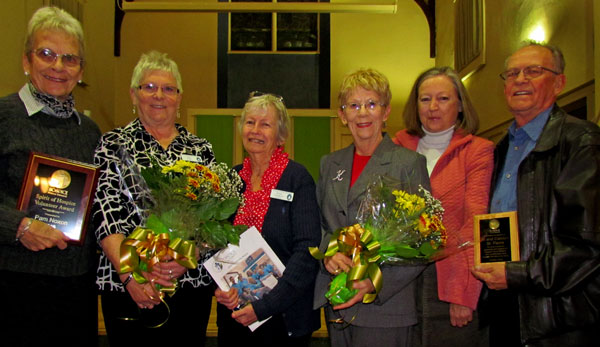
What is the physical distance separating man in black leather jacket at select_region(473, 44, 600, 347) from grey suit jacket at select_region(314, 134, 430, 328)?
1.06 ft

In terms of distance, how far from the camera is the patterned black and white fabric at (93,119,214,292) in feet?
6.84

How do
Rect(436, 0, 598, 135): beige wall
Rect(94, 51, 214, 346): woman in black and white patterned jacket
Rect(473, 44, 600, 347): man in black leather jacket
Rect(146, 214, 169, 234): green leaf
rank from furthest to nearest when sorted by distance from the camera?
Rect(436, 0, 598, 135): beige wall
Rect(94, 51, 214, 346): woman in black and white patterned jacket
Rect(146, 214, 169, 234): green leaf
Rect(473, 44, 600, 347): man in black leather jacket

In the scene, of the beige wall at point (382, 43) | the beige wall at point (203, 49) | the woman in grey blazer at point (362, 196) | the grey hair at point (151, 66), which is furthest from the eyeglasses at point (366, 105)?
the beige wall at point (382, 43)

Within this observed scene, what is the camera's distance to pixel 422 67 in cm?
1026

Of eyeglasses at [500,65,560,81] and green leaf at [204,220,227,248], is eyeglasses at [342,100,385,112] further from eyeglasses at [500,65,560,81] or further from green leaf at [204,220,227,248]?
green leaf at [204,220,227,248]

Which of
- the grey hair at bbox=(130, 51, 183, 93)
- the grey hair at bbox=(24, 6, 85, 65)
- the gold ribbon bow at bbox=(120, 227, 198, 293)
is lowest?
the gold ribbon bow at bbox=(120, 227, 198, 293)

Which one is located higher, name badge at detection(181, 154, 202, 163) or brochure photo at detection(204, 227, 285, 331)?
name badge at detection(181, 154, 202, 163)

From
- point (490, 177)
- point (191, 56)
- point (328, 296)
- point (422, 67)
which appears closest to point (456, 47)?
point (422, 67)

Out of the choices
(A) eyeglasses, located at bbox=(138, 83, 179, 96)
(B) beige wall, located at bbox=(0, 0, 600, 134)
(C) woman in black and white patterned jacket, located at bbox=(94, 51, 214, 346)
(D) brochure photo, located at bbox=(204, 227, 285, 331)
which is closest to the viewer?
(C) woman in black and white patterned jacket, located at bbox=(94, 51, 214, 346)

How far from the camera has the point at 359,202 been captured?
84.7 inches

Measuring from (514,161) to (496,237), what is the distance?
1.47 ft

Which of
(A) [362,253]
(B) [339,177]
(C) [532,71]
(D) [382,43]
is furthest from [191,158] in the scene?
(D) [382,43]

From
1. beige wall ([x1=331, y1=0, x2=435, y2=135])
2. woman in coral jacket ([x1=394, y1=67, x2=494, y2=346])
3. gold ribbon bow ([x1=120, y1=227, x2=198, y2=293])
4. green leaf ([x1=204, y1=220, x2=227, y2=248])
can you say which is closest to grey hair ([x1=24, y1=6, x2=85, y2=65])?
gold ribbon bow ([x1=120, y1=227, x2=198, y2=293])

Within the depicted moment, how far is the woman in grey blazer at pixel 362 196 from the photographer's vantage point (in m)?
2.01
